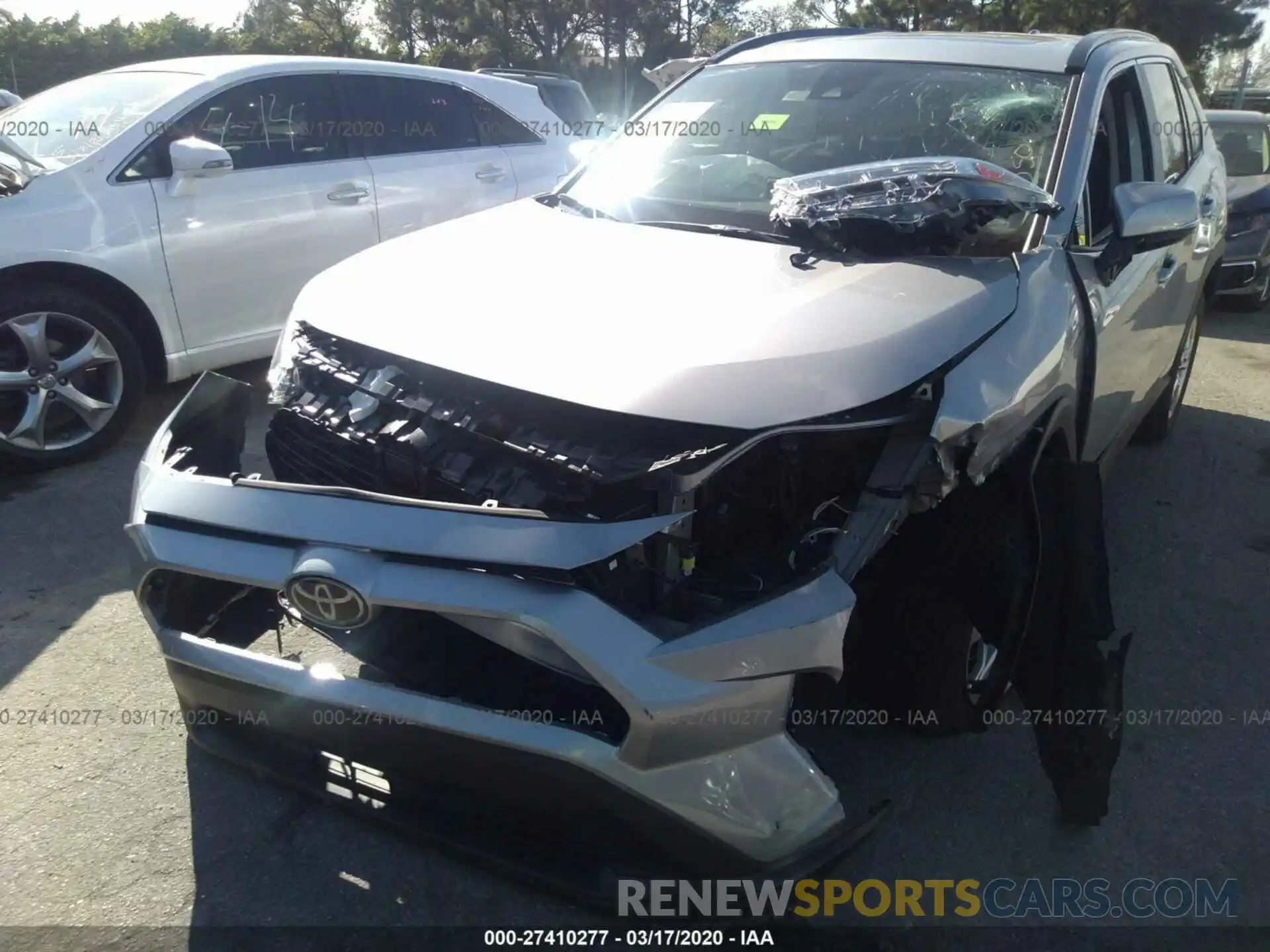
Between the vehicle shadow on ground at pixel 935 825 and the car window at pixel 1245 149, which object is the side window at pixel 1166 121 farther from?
the car window at pixel 1245 149

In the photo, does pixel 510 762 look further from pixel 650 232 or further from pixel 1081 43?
pixel 1081 43

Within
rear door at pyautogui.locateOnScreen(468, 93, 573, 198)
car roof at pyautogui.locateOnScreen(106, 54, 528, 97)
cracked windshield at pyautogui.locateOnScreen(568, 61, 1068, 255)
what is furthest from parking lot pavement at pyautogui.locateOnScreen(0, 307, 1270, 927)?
rear door at pyautogui.locateOnScreen(468, 93, 573, 198)

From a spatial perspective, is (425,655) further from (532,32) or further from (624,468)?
(532,32)

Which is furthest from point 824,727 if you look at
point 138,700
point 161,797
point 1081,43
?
point 1081,43

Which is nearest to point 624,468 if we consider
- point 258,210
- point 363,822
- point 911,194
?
point 363,822

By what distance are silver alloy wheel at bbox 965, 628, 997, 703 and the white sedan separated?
A: 391 cm

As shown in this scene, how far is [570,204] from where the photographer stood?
3514 millimetres

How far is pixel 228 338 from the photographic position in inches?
207

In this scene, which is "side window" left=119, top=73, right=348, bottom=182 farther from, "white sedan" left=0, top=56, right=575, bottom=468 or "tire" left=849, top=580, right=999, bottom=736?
"tire" left=849, top=580, right=999, bottom=736

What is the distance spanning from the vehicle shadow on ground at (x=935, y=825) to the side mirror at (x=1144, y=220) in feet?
4.29

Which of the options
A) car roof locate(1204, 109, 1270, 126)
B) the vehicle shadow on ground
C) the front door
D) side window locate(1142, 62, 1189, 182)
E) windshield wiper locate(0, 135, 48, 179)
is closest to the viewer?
the vehicle shadow on ground

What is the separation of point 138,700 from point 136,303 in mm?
2480

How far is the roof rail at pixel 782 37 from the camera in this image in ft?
13.7

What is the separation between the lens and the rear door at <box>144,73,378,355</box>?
5.05m
